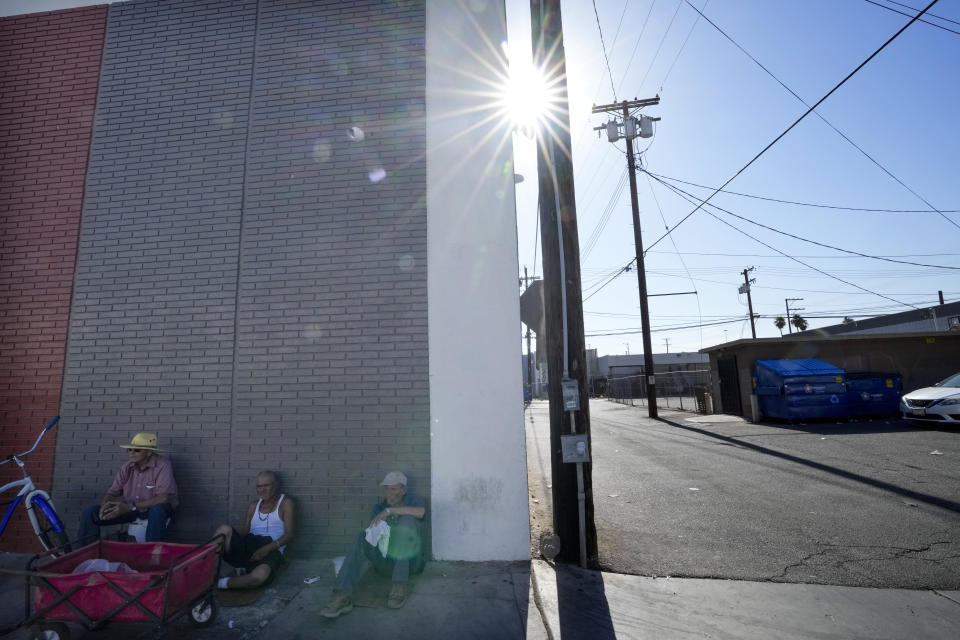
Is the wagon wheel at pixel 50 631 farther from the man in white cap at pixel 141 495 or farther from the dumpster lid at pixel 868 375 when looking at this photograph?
the dumpster lid at pixel 868 375

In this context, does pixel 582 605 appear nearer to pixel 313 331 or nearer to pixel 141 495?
pixel 313 331

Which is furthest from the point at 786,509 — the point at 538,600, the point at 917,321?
the point at 917,321

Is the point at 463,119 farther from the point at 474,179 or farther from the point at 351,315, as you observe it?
the point at 351,315

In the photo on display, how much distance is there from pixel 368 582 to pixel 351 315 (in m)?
2.55

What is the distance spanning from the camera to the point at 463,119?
519cm

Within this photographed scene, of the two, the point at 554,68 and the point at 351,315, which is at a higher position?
the point at 554,68

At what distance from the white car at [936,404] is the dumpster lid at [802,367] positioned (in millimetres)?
1887

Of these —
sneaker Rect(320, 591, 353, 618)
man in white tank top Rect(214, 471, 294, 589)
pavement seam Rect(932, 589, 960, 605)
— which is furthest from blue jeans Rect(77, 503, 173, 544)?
pavement seam Rect(932, 589, 960, 605)

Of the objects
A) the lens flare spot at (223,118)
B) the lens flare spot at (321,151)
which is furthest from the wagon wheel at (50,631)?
the lens flare spot at (223,118)

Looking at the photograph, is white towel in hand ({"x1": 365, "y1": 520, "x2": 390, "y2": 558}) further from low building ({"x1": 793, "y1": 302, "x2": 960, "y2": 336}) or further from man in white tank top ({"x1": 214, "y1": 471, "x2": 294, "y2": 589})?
low building ({"x1": 793, "y1": 302, "x2": 960, "y2": 336})

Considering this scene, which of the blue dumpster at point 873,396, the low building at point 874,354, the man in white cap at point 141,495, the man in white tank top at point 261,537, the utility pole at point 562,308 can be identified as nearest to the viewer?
the man in white tank top at point 261,537

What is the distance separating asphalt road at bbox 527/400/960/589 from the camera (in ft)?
13.4

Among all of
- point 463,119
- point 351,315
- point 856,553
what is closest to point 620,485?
point 856,553

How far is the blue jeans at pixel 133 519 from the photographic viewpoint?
4332 millimetres
